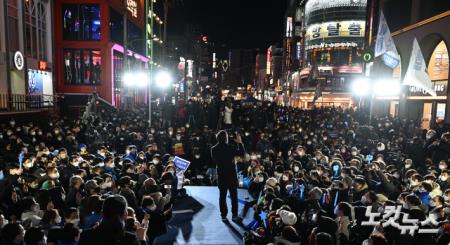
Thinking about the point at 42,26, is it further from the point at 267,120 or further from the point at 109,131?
the point at 267,120

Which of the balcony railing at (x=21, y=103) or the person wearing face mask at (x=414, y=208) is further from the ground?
the balcony railing at (x=21, y=103)

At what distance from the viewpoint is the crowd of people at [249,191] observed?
17.0ft

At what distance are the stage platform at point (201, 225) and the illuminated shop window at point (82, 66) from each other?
78.2 feet

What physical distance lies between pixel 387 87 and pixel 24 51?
2603cm

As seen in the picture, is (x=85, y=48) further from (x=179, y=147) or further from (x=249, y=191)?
(x=249, y=191)

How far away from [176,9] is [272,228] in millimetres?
55764

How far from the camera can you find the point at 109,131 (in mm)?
16719

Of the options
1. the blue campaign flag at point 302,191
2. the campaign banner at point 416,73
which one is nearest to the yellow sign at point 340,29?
the campaign banner at point 416,73

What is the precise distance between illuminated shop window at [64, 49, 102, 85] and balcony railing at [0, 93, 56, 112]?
549cm

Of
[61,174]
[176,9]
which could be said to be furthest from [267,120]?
[176,9]

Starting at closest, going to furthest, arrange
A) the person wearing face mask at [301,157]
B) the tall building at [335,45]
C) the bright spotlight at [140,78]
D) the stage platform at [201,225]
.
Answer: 1. the stage platform at [201,225]
2. the person wearing face mask at [301,157]
3. the bright spotlight at [140,78]
4. the tall building at [335,45]

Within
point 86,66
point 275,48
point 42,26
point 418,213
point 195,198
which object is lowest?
point 195,198

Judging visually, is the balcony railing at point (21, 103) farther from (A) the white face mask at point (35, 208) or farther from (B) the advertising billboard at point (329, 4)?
(B) the advertising billboard at point (329, 4)

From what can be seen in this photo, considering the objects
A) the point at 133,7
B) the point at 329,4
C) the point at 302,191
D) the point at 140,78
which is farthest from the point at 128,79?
the point at 329,4
